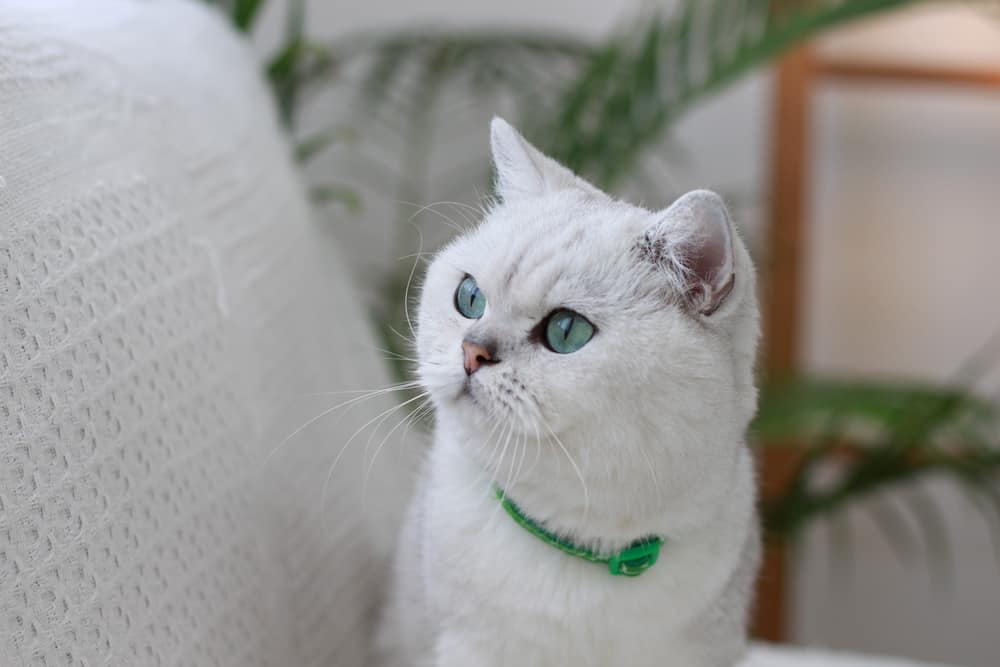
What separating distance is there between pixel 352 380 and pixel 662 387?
20.4 inches

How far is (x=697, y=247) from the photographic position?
0.71 meters

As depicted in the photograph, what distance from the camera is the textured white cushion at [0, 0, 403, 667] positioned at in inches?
23.7

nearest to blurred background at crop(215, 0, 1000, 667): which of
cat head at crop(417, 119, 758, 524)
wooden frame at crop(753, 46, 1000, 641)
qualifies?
wooden frame at crop(753, 46, 1000, 641)

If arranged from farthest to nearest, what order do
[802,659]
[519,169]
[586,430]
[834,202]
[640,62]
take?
[834,202], [640,62], [802,659], [519,169], [586,430]

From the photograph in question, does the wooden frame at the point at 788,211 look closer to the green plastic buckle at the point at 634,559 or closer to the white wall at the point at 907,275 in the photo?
the white wall at the point at 907,275

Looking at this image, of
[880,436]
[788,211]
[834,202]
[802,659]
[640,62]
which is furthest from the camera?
[834,202]

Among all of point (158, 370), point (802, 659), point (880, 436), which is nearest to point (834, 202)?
point (880, 436)

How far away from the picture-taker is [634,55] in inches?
61.4

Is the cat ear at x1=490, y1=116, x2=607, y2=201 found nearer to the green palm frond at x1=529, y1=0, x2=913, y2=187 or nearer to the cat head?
the cat head

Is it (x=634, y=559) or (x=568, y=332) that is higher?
(x=568, y=332)

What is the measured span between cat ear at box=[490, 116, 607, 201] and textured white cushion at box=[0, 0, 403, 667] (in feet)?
0.89

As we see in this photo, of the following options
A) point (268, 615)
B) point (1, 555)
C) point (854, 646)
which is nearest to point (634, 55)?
point (268, 615)

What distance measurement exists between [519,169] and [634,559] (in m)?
0.35

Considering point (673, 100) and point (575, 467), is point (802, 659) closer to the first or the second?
point (575, 467)
